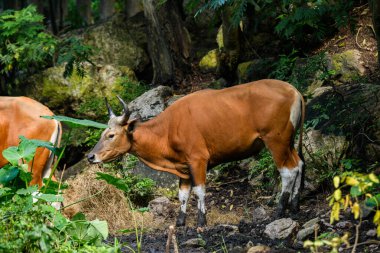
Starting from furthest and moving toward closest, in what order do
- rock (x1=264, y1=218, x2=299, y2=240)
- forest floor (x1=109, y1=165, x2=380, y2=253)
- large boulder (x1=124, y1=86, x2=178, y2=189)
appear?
1. large boulder (x1=124, y1=86, x2=178, y2=189)
2. rock (x1=264, y1=218, x2=299, y2=240)
3. forest floor (x1=109, y1=165, x2=380, y2=253)

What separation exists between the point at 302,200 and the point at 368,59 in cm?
335

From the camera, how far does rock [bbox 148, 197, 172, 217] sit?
10.4 meters

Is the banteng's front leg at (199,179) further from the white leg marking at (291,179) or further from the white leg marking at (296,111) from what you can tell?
the white leg marking at (296,111)

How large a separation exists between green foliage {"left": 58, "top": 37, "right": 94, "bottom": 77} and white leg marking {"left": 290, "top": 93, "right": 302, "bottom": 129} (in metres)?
6.05

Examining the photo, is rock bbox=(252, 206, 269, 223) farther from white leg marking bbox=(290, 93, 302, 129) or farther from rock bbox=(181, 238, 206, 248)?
rock bbox=(181, 238, 206, 248)

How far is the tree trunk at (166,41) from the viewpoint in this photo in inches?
581

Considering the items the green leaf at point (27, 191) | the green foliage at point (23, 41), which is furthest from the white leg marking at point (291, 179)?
the green foliage at point (23, 41)

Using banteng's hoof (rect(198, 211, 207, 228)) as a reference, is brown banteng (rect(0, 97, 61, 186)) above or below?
above

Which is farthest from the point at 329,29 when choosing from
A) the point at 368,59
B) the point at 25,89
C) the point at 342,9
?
the point at 25,89

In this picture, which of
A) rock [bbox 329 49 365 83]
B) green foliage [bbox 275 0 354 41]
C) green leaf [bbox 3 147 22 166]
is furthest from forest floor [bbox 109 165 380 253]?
green foliage [bbox 275 0 354 41]

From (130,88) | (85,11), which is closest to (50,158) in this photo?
(130,88)

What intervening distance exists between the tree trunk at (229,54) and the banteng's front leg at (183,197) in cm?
451

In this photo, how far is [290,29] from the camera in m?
12.0

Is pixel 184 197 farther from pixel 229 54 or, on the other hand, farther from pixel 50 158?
pixel 229 54
